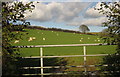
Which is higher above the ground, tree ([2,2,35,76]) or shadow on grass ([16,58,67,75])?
tree ([2,2,35,76])

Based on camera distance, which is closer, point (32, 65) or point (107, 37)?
point (107, 37)

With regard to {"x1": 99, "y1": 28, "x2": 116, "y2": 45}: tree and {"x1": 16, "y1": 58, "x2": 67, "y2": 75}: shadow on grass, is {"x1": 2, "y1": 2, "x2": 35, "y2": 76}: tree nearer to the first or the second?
{"x1": 16, "y1": 58, "x2": 67, "y2": 75}: shadow on grass

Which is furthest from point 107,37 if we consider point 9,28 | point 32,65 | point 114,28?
point 32,65

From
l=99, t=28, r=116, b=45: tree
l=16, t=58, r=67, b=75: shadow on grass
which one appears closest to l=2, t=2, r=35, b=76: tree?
l=16, t=58, r=67, b=75: shadow on grass

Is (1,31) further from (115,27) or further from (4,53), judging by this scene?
(115,27)

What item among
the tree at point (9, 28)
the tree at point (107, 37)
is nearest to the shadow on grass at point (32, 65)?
the tree at point (9, 28)

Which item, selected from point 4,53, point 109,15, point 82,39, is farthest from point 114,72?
point 82,39

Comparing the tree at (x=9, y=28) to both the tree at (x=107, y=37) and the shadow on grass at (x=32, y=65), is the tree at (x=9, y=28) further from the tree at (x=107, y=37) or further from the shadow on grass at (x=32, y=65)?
the tree at (x=107, y=37)

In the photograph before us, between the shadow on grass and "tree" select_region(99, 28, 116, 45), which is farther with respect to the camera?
the shadow on grass

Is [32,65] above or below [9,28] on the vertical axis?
below

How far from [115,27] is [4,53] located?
9.90 ft

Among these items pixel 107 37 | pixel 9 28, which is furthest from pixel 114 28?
pixel 9 28

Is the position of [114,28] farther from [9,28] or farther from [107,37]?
[9,28]

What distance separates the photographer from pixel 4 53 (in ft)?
13.8
